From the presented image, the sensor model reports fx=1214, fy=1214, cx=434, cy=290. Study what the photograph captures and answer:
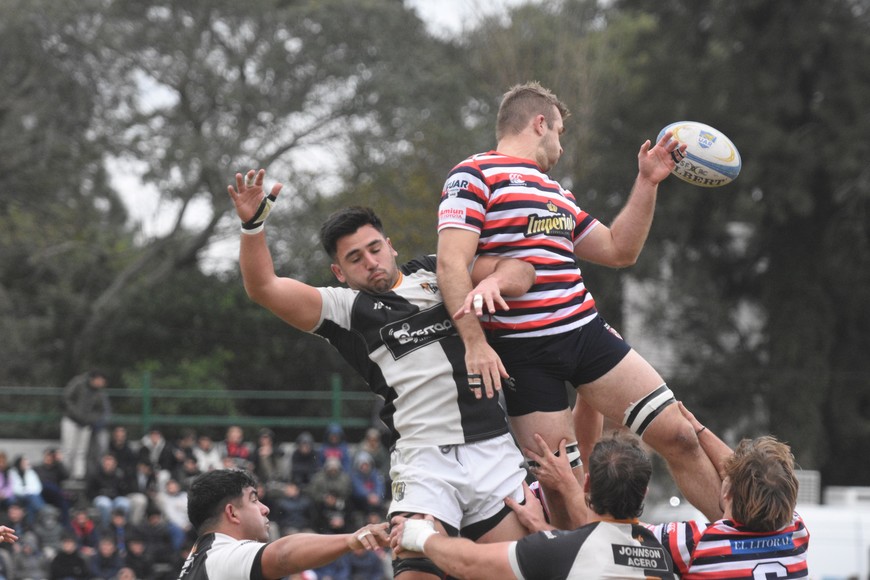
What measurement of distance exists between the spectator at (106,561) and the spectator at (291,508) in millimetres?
2106

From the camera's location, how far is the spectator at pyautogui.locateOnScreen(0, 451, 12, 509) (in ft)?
51.6

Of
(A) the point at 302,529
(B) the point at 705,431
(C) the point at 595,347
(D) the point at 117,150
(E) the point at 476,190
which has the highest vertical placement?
(D) the point at 117,150

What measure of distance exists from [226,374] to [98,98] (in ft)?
23.3

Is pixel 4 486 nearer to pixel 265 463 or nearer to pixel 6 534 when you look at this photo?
pixel 265 463

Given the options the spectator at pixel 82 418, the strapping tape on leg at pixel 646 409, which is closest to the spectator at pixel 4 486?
the spectator at pixel 82 418

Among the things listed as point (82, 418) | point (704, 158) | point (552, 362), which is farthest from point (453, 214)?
point (82, 418)

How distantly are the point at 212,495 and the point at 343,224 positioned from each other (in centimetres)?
149

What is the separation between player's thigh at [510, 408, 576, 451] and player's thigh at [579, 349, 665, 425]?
0.19 m

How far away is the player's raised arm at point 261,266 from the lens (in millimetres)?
5391

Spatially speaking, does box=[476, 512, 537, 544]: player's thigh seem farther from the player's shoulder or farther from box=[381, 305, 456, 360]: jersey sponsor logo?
the player's shoulder

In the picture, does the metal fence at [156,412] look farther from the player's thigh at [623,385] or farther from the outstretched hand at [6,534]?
the player's thigh at [623,385]

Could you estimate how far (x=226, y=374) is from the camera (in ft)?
95.0

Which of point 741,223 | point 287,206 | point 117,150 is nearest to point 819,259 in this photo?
point 741,223

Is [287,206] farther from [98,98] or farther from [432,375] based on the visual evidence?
[432,375]
